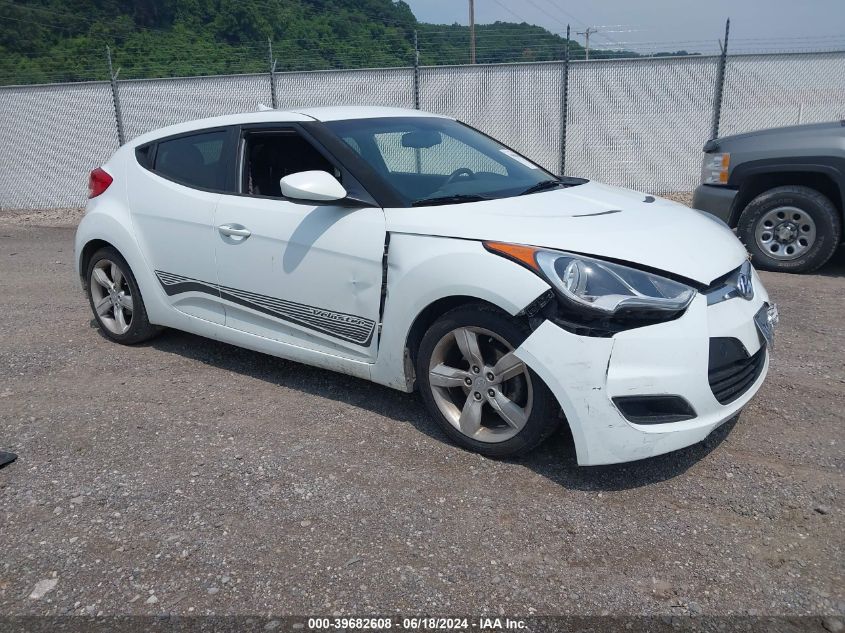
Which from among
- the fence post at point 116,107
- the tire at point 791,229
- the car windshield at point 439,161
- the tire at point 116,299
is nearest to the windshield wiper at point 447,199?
the car windshield at point 439,161

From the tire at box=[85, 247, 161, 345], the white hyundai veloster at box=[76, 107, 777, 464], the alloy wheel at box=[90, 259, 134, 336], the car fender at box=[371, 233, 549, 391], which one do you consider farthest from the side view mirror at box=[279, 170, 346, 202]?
the alloy wheel at box=[90, 259, 134, 336]

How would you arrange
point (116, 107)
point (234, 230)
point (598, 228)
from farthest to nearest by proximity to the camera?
point (116, 107), point (234, 230), point (598, 228)

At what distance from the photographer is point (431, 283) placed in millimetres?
3354

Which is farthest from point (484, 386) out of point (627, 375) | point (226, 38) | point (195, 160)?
point (226, 38)

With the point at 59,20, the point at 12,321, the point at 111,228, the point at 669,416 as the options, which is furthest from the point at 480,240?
the point at 59,20

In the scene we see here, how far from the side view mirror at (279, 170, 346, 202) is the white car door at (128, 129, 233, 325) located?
857mm

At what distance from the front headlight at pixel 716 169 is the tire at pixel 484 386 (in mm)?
4748

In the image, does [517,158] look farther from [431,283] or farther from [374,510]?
[374,510]

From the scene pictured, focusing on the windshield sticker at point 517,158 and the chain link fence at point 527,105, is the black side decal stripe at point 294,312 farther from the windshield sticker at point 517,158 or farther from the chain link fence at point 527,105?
the chain link fence at point 527,105

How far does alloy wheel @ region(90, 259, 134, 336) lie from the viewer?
5.02 metres

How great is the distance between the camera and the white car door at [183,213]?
4.36m

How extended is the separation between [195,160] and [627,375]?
3.04 meters

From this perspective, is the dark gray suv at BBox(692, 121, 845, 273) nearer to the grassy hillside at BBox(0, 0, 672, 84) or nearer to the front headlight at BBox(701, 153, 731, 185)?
the front headlight at BBox(701, 153, 731, 185)

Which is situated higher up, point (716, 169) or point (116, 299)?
point (716, 169)
